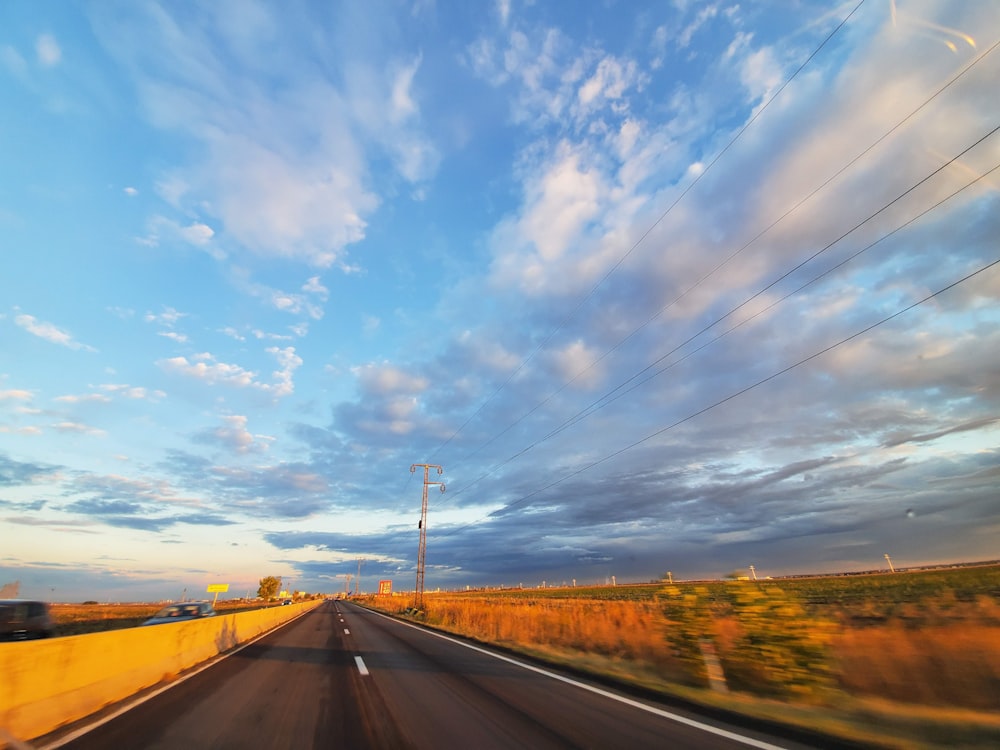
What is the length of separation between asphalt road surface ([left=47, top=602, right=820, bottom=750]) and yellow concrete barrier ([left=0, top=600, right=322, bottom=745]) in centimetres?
63

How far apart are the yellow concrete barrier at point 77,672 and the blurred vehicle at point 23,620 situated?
5811 millimetres

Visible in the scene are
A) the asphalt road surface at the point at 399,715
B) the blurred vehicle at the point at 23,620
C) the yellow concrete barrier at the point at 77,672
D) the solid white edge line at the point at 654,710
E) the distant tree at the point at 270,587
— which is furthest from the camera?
the distant tree at the point at 270,587

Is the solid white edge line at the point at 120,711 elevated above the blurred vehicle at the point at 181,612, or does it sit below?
below

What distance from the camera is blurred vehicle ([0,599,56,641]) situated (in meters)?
12.8

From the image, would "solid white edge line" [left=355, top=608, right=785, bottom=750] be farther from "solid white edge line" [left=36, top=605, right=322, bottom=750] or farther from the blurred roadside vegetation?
"solid white edge line" [left=36, top=605, right=322, bottom=750]

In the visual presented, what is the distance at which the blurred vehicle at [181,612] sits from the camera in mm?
17136

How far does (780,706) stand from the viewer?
702 cm

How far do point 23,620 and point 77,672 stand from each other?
33.1 feet

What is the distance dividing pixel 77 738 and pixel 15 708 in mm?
775

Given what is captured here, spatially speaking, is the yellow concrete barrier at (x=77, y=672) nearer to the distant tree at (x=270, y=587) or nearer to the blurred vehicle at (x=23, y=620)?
the blurred vehicle at (x=23, y=620)

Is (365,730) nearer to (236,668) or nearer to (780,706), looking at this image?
(780,706)

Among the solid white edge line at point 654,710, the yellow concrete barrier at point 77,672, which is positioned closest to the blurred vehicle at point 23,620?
the yellow concrete barrier at point 77,672

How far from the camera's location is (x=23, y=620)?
13219 mm

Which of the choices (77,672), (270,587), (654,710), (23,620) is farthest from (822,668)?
(270,587)
